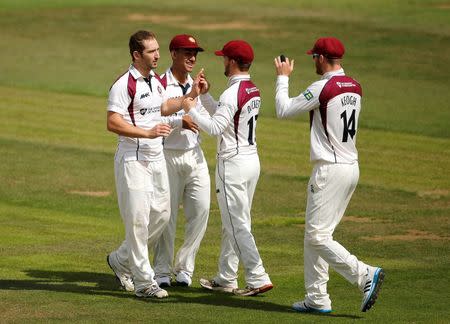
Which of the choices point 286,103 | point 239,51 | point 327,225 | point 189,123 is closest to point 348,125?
point 286,103

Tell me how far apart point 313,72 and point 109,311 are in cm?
2376

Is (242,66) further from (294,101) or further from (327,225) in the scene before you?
(327,225)

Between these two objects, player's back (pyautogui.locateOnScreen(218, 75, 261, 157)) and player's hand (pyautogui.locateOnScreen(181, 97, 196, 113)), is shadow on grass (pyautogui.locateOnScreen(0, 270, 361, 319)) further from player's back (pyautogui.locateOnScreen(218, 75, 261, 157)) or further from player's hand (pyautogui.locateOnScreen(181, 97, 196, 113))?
player's hand (pyautogui.locateOnScreen(181, 97, 196, 113))

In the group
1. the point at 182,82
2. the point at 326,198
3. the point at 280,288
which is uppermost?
the point at 182,82

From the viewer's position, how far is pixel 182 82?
1408cm

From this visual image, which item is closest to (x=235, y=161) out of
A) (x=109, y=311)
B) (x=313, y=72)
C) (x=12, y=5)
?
(x=109, y=311)

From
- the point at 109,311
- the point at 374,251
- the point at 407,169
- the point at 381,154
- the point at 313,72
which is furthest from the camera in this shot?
the point at 313,72

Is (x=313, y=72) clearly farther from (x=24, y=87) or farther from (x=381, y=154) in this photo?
(x=381, y=154)

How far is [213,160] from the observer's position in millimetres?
23875

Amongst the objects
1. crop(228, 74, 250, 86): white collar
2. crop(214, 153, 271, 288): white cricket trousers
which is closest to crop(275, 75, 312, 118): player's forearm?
crop(228, 74, 250, 86): white collar

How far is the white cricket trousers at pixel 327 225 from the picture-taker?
1203 cm

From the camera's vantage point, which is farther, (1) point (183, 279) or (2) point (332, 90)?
(1) point (183, 279)

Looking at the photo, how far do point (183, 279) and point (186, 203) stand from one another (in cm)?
88

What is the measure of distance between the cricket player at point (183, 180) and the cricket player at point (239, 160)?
733mm
